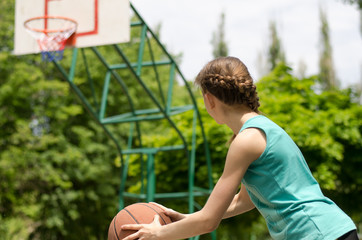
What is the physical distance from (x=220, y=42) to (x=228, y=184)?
22.7 metres

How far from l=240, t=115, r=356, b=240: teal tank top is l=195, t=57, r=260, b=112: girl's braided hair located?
0.11 m

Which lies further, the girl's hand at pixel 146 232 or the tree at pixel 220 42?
the tree at pixel 220 42

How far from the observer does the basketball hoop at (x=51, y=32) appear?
634cm

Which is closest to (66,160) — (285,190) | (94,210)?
(94,210)

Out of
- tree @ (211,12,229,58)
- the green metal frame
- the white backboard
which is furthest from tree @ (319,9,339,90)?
the white backboard

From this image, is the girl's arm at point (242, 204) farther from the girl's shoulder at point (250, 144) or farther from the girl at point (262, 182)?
the girl's shoulder at point (250, 144)

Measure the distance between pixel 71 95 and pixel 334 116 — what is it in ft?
33.3

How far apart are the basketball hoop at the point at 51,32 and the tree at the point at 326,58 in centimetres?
2211

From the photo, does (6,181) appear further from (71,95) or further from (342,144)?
(342,144)

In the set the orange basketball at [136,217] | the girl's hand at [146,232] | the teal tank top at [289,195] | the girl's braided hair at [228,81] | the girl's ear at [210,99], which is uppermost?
the girl's braided hair at [228,81]

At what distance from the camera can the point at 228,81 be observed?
5.80 feet

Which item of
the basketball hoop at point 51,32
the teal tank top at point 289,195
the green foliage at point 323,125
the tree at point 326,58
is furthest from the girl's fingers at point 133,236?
the tree at point 326,58

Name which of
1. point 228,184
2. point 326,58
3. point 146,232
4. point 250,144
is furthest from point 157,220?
point 326,58

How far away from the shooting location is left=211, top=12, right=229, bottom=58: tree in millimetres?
23844
